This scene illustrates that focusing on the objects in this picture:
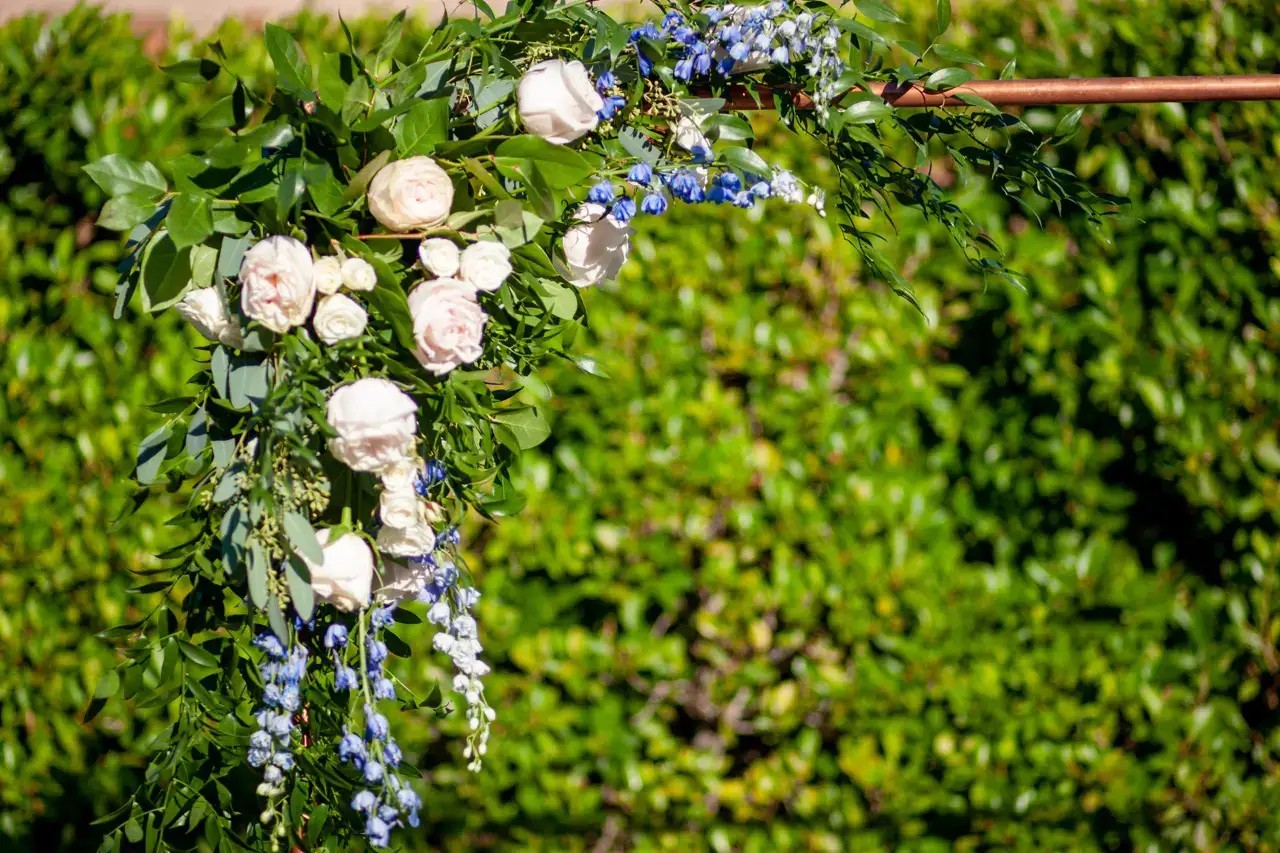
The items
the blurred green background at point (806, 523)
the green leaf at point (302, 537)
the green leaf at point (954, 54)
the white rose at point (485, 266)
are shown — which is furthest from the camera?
the blurred green background at point (806, 523)

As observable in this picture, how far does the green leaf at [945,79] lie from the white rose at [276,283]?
2.69 feet

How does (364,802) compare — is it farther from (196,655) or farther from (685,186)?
(685,186)

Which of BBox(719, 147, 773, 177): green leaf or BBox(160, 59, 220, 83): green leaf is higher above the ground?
BBox(160, 59, 220, 83): green leaf

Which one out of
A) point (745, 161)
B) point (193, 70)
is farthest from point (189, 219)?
point (745, 161)

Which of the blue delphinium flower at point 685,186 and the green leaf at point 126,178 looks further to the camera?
the blue delphinium flower at point 685,186

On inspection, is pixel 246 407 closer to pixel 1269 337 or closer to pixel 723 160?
pixel 723 160

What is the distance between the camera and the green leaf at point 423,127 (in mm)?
1211

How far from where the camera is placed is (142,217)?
1.16m

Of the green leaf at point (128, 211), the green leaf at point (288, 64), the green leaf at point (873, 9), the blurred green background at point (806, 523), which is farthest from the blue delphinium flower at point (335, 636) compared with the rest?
the blurred green background at point (806, 523)

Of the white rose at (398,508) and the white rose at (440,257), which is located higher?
the white rose at (440,257)

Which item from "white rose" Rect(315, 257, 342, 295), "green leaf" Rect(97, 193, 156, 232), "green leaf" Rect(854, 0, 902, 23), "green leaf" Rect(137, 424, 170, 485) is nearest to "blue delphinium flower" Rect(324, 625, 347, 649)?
"green leaf" Rect(137, 424, 170, 485)

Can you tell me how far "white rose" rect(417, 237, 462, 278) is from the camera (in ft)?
3.96

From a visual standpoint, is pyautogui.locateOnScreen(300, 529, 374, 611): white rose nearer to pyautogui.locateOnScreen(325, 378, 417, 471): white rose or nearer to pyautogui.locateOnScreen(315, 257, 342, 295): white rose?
pyautogui.locateOnScreen(325, 378, 417, 471): white rose

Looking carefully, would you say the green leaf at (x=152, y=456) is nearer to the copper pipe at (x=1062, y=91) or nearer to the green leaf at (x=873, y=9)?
the copper pipe at (x=1062, y=91)
